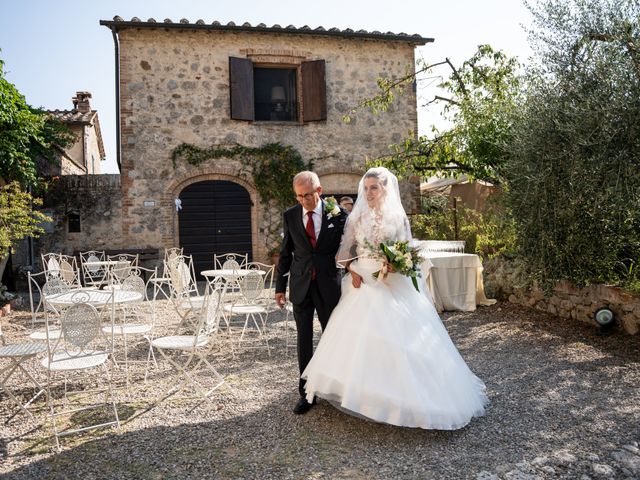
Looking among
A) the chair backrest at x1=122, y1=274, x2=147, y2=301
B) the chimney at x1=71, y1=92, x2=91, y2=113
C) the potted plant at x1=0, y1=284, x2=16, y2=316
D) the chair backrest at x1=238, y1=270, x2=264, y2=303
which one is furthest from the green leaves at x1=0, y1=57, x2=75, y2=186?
the chimney at x1=71, y1=92, x2=91, y2=113

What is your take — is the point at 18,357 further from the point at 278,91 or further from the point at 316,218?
the point at 278,91

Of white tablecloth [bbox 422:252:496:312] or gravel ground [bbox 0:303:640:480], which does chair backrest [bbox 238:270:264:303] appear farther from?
white tablecloth [bbox 422:252:496:312]

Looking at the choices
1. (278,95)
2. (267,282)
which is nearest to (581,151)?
(267,282)

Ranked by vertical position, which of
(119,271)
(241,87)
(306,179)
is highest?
(241,87)

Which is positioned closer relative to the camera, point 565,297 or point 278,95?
point 565,297

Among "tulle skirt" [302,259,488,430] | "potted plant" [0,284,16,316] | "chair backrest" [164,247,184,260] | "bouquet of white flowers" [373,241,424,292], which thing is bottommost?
"potted plant" [0,284,16,316]

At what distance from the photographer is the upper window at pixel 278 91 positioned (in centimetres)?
1195

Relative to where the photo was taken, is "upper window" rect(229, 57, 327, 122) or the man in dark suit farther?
"upper window" rect(229, 57, 327, 122)

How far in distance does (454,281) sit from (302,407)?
14.7 ft

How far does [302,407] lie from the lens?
3689mm

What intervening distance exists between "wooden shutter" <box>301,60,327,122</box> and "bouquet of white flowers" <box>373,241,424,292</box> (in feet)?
30.5

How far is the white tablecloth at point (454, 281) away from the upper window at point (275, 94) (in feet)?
21.7

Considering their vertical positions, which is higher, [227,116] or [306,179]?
[227,116]

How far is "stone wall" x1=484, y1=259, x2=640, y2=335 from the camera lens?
568 centimetres
